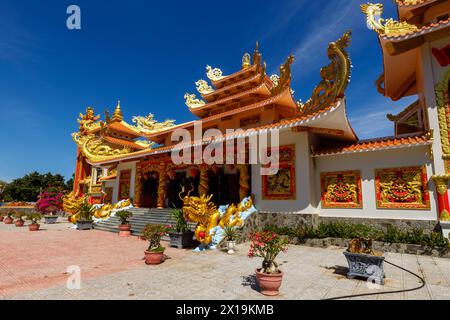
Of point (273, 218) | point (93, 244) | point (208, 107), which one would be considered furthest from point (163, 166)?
point (273, 218)

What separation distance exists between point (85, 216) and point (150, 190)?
12.7 ft

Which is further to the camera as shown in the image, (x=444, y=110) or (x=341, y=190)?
(x=341, y=190)

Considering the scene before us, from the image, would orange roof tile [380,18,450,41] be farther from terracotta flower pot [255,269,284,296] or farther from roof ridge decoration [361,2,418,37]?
terracotta flower pot [255,269,284,296]

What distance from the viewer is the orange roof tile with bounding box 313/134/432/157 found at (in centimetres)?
733

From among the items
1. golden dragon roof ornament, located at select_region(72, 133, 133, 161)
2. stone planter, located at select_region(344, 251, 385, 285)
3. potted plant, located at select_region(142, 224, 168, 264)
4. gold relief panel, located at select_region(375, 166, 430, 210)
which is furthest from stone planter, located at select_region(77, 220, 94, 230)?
gold relief panel, located at select_region(375, 166, 430, 210)

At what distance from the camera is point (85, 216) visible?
44.6ft

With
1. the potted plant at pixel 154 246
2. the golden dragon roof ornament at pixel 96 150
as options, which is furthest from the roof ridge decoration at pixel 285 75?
the golden dragon roof ornament at pixel 96 150

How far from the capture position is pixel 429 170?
7.26 m

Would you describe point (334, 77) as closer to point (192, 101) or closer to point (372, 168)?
point (372, 168)

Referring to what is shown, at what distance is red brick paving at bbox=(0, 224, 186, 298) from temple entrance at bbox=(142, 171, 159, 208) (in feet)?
19.8

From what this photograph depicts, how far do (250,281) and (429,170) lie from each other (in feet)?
21.4

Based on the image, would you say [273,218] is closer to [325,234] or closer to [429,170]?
[325,234]

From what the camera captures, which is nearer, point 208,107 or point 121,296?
point 121,296

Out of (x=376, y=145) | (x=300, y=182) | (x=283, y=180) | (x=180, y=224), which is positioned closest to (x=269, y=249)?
(x=180, y=224)
